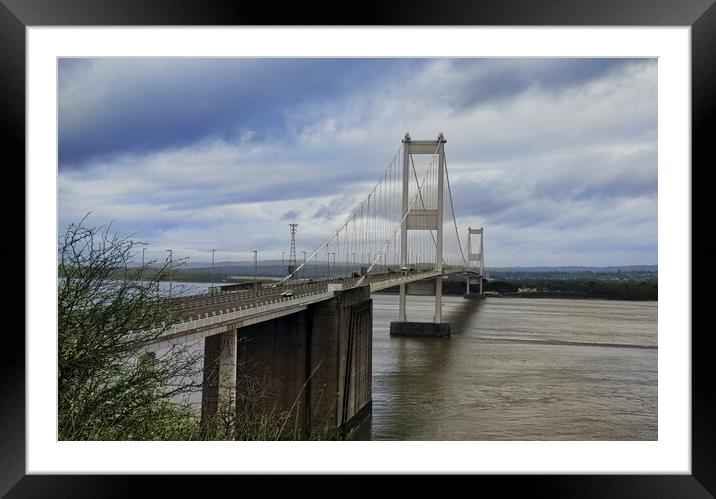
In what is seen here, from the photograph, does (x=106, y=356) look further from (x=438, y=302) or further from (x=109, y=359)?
(x=438, y=302)

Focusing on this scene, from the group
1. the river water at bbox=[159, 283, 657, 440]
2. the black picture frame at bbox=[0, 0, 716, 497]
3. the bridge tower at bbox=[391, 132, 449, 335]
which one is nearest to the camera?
the black picture frame at bbox=[0, 0, 716, 497]

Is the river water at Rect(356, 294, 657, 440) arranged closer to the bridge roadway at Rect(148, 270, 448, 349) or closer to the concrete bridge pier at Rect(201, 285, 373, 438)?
the concrete bridge pier at Rect(201, 285, 373, 438)

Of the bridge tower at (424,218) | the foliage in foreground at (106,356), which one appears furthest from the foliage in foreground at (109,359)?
the bridge tower at (424,218)

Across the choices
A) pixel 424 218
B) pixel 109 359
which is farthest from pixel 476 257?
pixel 109 359

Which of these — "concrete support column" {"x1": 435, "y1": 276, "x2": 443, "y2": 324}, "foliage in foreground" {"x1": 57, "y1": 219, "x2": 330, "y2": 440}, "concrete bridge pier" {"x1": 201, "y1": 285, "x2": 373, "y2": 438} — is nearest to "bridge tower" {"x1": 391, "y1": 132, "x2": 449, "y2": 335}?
"concrete support column" {"x1": 435, "y1": 276, "x2": 443, "y2": 324}

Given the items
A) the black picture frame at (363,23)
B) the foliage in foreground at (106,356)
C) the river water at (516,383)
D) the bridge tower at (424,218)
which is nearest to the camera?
the black picture frame at (363,23)

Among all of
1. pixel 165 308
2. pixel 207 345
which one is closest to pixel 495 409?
pixel 207 345

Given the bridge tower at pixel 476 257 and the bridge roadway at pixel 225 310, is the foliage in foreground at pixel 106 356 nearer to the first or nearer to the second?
the bridge roadway at pixel 225 310
